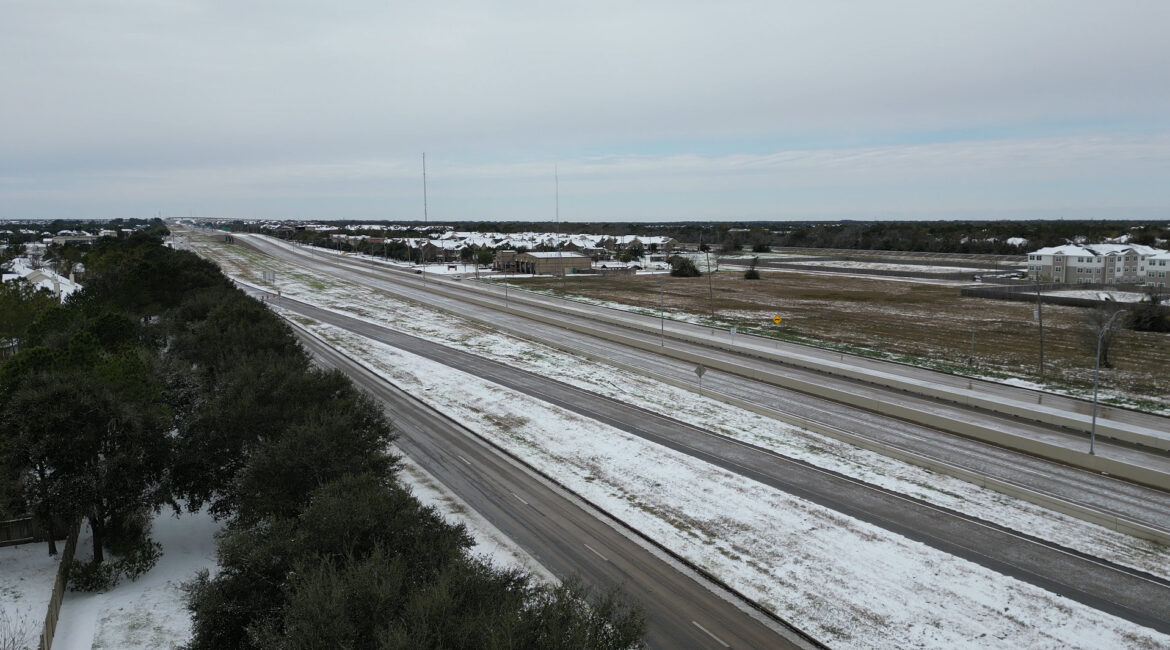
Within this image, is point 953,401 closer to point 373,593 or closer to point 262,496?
point 262,496

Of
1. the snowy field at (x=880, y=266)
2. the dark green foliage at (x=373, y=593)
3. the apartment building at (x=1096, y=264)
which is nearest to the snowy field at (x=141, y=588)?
the dark green foliage at (x=373, y=593)

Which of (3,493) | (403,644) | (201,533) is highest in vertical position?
(403,644)

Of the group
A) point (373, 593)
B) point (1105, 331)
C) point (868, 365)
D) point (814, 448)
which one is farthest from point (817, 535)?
point (1105, 331)

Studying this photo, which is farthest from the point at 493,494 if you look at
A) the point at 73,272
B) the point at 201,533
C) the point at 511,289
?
the point at 73,272

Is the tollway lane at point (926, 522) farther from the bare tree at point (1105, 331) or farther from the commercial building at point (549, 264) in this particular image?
the commercial building at point (549, 264)

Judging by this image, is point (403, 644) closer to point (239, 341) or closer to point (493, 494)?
point (493, 494)

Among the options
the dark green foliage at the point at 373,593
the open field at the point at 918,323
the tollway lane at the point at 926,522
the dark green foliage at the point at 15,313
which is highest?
the dark green foliage at the point at 15,313

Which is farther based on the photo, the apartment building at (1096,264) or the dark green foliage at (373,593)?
the apartment building at (1096,264)
